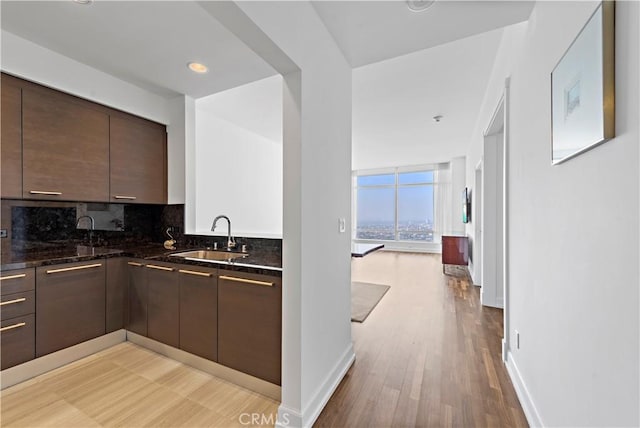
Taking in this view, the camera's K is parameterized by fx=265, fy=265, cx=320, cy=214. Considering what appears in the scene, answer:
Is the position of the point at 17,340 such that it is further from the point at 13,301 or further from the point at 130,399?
the point at 130,399

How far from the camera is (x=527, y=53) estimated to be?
1.69 m

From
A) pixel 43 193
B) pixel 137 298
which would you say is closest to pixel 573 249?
pixel 137 298

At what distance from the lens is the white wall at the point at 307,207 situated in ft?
4.86

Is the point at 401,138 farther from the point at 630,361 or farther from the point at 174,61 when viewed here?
the point at 630,361

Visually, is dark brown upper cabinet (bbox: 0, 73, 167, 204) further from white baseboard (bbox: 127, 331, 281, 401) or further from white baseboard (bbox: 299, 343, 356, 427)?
white baseboard (bbox: 299, 343, 356, 427)

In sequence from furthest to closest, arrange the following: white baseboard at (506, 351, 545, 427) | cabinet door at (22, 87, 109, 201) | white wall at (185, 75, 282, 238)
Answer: white wall at (185, 75, 282, 238) → cabinet door at (22, 87, 109, 201) → white baseboard at (506, 351, 545, 427)

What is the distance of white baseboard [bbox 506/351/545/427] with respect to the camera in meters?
1.47

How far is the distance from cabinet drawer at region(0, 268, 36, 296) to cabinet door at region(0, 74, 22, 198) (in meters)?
0.60

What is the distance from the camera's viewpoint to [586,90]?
956 mm

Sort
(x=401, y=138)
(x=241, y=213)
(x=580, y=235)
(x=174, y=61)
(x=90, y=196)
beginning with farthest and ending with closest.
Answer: (x=401, y=138) < (x=241, y=213) < (x=90, y=196) < (x=174, y=61) < (x=580, y=235)

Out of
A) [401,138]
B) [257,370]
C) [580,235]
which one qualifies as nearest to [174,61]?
[257,370]

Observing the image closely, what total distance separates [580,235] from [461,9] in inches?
57.6

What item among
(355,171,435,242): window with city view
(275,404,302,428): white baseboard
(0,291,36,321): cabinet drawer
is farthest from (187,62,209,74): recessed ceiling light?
(355,171,435,242): window with city view

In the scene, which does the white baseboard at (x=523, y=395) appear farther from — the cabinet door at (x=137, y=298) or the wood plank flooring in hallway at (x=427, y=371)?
the cabinet door at (x=137, y=298)
